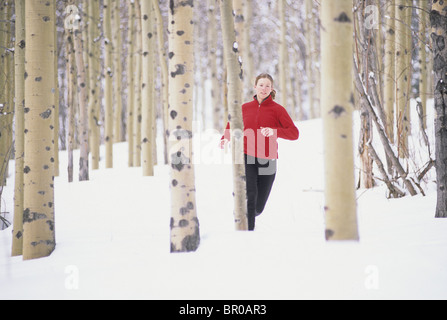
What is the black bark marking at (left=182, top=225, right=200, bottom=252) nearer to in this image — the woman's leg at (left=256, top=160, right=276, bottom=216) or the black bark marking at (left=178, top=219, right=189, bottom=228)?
the black bark marking at (left=178, top=219, right=189, bottom=228)

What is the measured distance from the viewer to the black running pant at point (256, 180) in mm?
3759

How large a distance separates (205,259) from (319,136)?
25.8 feet

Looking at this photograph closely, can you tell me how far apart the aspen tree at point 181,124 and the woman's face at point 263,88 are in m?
1.16

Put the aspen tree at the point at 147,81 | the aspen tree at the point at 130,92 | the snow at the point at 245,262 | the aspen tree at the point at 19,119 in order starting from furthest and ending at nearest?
1. the aspen tree at the point at 130,92
2. the aspen tree at the point at 147,81
3. the aspen tree at the point at 19,119
4. the snow at the point at 245,262

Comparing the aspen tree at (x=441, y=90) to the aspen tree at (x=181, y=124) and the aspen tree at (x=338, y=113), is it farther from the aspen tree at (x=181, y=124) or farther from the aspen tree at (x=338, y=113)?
the aspen tree at (x=181, y=124)

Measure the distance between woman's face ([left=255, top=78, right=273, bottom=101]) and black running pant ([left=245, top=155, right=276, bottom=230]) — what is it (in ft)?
2.17

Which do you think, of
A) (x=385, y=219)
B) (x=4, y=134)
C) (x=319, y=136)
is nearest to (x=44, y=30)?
(x=385, y=219)

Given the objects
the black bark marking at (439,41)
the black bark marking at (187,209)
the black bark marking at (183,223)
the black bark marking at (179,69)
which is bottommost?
the black bark marking at (183,223)

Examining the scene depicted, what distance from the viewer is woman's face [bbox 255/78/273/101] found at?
3.73 meters

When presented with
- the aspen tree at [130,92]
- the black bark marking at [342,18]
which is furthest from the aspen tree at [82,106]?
the black bark marking at [342,18]

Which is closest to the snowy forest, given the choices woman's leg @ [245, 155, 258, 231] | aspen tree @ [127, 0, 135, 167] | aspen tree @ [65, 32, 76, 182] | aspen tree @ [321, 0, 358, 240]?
aspen tree @ [321, 0, 358, 240]

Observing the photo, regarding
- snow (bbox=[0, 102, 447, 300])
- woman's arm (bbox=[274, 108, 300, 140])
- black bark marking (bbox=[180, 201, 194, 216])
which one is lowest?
snow (bbox=[0, 102, 447, 300])

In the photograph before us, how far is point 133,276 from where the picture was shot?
233cm
